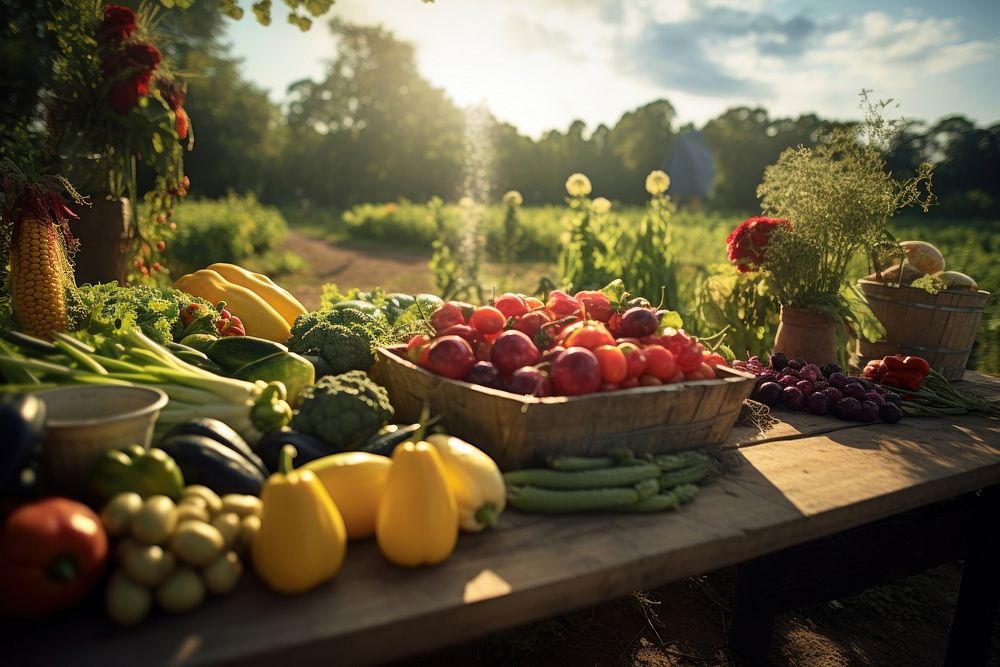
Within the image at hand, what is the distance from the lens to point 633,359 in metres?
1.84

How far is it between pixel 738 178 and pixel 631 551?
4760 cm

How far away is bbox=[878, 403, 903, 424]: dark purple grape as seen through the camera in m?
2.55

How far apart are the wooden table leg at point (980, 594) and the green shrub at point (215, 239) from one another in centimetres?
1293

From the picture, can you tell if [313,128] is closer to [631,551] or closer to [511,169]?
[511,169]

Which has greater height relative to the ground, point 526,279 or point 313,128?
point 313,128

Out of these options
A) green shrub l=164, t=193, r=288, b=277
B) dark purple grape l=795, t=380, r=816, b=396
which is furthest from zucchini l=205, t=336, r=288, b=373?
green shrub l=164, t=193, r=288, b=277

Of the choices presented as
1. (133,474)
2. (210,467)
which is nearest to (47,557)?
(133,474)

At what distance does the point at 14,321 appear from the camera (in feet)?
6.67

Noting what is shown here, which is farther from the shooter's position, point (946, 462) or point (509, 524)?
point (946, 462)

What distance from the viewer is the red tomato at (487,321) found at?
201 centimetres

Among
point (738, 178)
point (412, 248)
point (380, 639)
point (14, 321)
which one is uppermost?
point (738, 178)

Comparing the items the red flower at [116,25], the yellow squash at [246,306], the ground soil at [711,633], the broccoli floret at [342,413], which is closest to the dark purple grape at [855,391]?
the ground soil at [711,633]

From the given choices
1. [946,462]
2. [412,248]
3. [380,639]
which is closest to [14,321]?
[380,639]

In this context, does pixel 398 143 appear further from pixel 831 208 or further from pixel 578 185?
pixel 831 208
